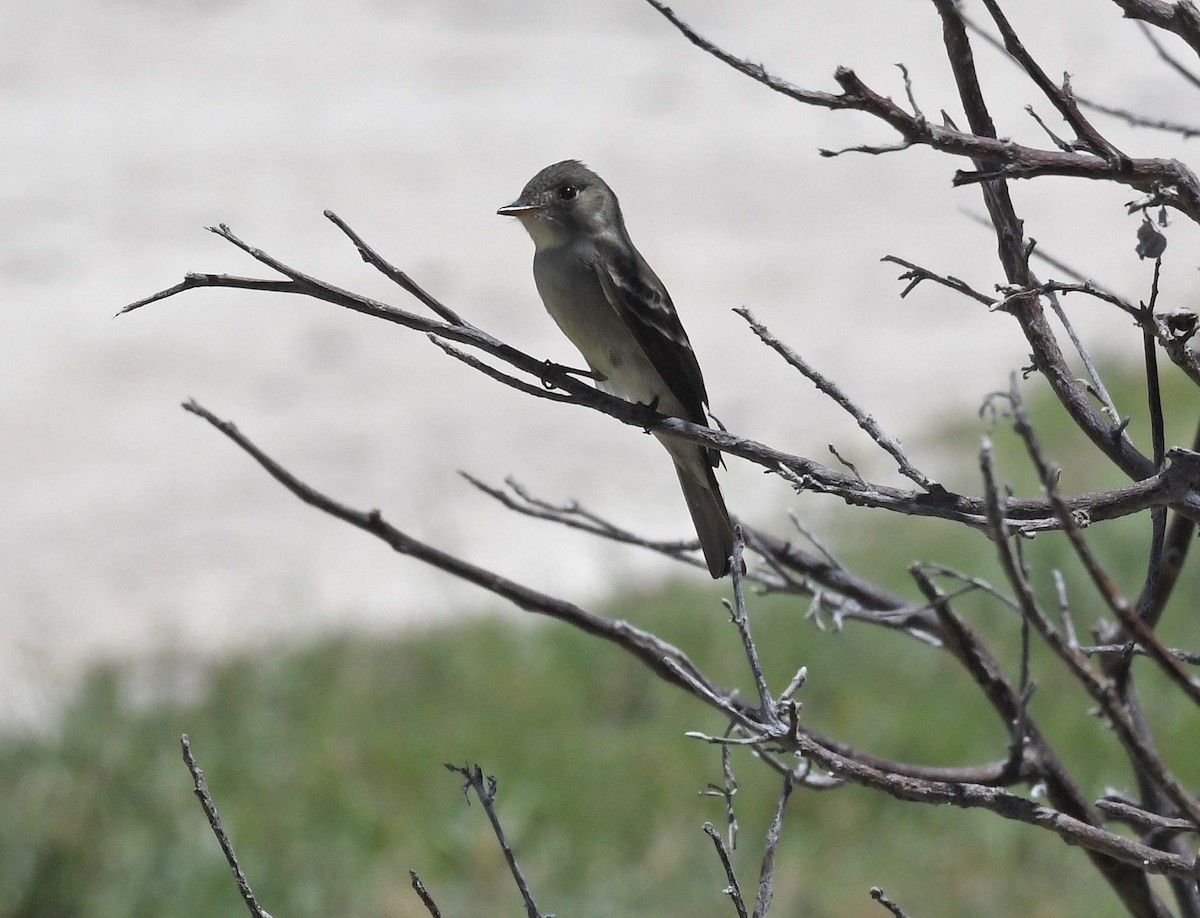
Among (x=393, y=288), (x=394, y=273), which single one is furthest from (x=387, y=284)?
(x=394, y=273)

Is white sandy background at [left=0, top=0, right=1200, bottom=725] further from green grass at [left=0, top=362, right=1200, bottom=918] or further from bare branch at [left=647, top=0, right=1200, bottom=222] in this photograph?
bare branch at [left=647, top=0, right=1200, bottom=222]

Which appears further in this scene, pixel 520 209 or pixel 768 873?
pixel 520 209

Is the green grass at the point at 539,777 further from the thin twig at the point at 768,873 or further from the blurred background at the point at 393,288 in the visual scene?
the thin twig at the point at 768,873

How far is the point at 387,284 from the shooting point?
39.0 feet

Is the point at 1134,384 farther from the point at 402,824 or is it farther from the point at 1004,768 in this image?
the point at 1004,768

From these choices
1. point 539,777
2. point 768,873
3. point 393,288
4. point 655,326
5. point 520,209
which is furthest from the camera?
point 393,288

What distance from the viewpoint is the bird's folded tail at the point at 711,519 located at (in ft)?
8.17

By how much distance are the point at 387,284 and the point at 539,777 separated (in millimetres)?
6988

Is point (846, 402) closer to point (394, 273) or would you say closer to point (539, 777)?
point (394, 273)

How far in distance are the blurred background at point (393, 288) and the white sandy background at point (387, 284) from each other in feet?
0.12

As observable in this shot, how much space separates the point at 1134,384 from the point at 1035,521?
8217mm

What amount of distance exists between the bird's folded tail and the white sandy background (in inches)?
158

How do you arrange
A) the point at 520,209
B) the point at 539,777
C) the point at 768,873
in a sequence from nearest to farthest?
1. the point at 768,873
2. the point at 520,209
3. the point at 539,777

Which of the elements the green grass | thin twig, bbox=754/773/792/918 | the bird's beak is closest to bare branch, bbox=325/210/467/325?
thin twig, bbox=754/773/792/918
